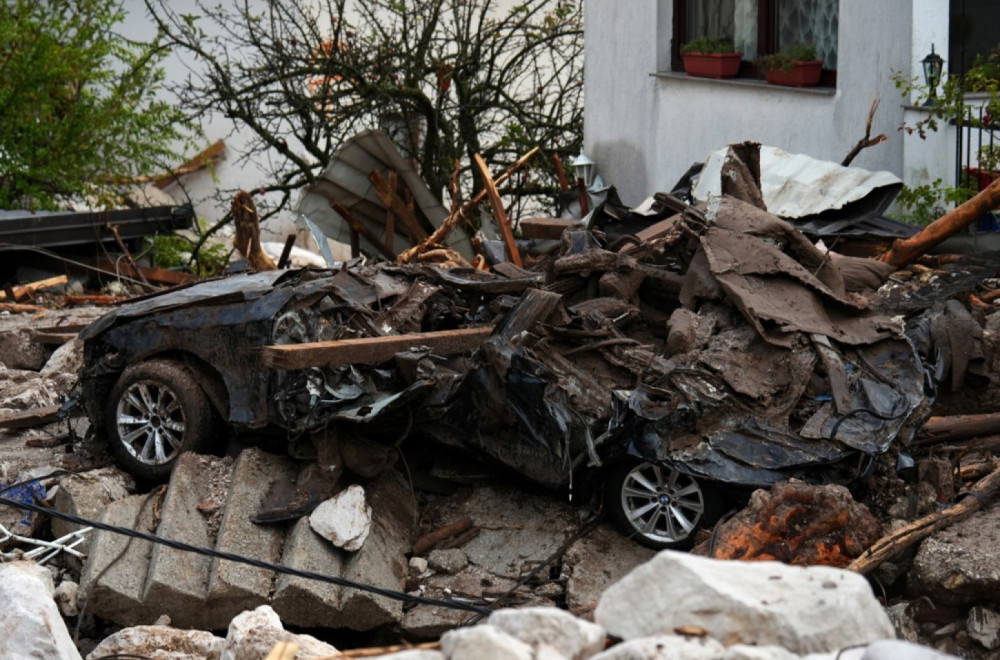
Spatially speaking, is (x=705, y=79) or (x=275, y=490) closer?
(x=275, y=490)

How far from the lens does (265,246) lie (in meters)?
21.7

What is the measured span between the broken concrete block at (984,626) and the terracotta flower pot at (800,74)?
8389 mm

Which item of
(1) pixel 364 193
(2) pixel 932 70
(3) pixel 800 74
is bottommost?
(1) pixel 364 193

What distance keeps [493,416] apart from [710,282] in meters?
1.96

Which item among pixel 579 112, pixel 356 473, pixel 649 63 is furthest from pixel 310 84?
A: pixel 356 473

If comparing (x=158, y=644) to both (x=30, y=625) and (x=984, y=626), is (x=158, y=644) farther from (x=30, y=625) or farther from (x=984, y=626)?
(x=984, y=626)

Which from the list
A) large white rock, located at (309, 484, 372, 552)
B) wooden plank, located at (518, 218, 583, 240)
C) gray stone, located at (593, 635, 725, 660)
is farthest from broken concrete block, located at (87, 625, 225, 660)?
wooden plank, located at (518, 218, 583, 240)

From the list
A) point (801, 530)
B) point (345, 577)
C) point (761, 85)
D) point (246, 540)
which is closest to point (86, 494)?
point (246, 540)

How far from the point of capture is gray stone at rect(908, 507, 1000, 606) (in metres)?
7.89

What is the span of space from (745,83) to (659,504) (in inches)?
299

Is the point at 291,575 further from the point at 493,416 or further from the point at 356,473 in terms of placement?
the point at 493,416

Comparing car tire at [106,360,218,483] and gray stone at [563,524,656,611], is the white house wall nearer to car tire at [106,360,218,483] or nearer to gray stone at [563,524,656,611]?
gray stone at [563,524,656,611]

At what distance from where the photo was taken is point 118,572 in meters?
9.56

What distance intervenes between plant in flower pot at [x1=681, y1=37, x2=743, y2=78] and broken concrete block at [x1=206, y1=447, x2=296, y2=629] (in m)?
8.23
